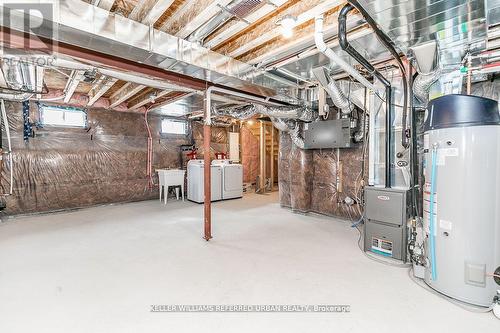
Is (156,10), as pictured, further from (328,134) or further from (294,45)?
(328,134)

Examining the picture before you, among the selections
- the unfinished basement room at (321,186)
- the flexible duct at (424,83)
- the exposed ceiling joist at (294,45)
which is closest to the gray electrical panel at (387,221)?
→ the unfinished basement room at (321,186)

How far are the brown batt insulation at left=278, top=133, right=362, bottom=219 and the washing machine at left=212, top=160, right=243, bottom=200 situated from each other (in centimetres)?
163

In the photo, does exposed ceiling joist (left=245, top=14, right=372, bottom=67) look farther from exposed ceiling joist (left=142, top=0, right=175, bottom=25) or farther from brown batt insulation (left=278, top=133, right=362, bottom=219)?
brown batt insulation (left=278, top=133, right=362, bottom=219)

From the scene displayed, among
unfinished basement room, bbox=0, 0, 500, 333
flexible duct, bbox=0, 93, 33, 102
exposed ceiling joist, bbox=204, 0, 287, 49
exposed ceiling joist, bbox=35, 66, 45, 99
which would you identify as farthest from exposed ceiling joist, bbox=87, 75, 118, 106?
exposed ceiling joist, bbox=204, 0, 287, 49

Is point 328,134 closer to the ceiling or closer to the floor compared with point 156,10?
closer to the floor

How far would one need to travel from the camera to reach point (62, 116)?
518 cm

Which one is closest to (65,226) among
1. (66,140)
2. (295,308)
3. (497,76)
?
(66,140)

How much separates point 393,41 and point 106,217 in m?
5.05

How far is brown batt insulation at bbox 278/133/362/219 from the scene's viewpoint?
170 inches

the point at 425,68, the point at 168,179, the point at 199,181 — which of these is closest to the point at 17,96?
the point at 168,179

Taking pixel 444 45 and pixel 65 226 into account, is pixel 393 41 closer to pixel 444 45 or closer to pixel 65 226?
pixel 444 45

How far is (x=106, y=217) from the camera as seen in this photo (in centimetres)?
451
